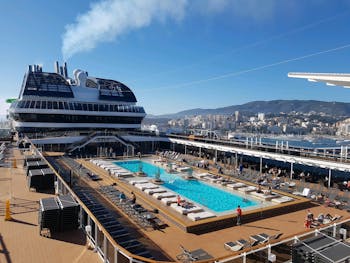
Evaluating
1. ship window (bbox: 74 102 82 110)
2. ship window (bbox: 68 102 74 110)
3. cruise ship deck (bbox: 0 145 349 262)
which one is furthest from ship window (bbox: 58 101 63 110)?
cruise ship deck (bbox: 0 145 349 262)

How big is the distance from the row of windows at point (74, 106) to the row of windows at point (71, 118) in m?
0.97

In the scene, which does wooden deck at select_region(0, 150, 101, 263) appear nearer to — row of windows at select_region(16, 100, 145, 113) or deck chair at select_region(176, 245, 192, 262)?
deck chair at select_region(176, 245, 192, 262)

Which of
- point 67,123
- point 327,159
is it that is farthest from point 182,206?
point 67,123

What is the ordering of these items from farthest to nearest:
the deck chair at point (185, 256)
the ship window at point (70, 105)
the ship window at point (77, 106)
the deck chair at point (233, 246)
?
1. the ship window at point (77, 106)
2. the ship window at point (70, 105)
3. the deck chair at point (233, 246)
4. the deck chair at point (185, 256)

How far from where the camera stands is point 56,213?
28.7 feet

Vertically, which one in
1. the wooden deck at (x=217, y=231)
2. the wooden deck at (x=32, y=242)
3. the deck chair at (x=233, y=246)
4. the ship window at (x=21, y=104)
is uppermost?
the ship window at (x=21, y=104)

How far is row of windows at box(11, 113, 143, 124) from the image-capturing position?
32.8m

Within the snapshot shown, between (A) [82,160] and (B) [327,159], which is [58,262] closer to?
(B) [327,159]

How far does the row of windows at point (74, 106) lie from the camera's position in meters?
32.9

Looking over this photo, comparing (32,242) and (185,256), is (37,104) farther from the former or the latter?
(185,256)

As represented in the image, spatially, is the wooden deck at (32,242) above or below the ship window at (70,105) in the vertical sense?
below

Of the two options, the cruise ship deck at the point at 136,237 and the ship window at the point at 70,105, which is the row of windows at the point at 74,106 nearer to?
the ship window at the point at 70,105

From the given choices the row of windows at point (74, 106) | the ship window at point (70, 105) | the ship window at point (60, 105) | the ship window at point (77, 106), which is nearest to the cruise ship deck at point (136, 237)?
the row of windows at point (74, 106)

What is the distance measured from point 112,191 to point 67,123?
24213 millimetres
